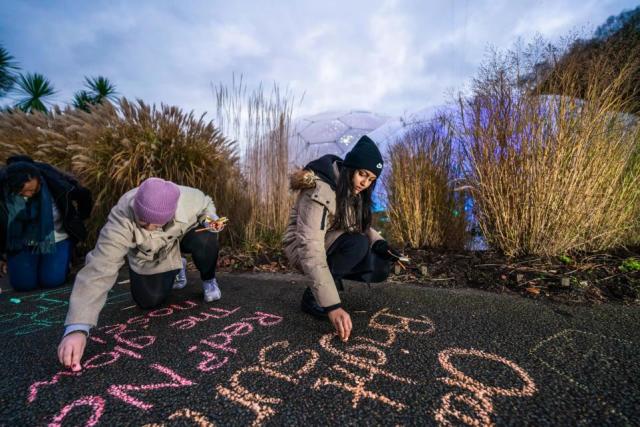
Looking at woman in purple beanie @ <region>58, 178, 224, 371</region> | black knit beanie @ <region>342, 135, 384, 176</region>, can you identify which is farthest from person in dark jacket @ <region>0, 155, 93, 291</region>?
black knit beanie @ <region>342, 135, 384, 176</region>

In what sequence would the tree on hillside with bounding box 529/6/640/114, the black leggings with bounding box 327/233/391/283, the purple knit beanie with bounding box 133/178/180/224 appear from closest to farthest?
the purple knit beanie with bounding box 133/178/180/224, the black leggings with bounding box 327/233/391/283, the tree on hillside with bounding box 529/6/640/114

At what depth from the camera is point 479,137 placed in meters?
2.87

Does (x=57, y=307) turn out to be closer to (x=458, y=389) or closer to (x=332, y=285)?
(x=332, y=285)

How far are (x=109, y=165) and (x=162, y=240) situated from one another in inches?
94.8

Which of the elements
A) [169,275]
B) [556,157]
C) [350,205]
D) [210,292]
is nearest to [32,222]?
[169,275]

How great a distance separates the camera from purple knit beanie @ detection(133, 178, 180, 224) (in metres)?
1.73

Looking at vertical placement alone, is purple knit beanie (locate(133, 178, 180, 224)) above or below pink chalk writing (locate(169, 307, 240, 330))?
above

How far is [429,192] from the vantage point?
11.4ft

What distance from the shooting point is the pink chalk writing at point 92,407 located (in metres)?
1.14

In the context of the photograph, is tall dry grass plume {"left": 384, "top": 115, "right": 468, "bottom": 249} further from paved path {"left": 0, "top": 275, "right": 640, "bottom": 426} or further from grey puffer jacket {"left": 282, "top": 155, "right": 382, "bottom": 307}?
grey puffer jacket {"left": 282, "top": 155, "right": 382, "bottom": 307}

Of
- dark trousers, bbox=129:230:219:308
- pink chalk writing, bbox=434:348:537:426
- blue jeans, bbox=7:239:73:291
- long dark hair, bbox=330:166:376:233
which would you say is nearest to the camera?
pink chalk writing, bbox=434:348:537:426

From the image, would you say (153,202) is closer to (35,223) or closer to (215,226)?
(215,226)

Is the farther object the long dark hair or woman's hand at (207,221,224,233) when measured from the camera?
woman's hand at (207,221,224,233)

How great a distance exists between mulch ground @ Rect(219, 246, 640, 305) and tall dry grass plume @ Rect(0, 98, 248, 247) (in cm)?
228
